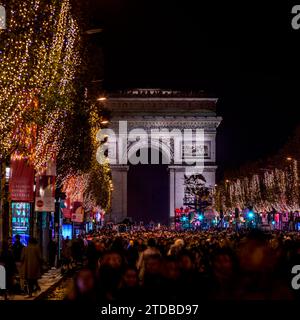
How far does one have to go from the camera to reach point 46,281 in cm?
3052

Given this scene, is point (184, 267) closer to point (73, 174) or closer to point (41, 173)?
point (41, 173)

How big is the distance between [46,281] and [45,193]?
3.26m

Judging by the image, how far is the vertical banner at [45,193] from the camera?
29.1 m

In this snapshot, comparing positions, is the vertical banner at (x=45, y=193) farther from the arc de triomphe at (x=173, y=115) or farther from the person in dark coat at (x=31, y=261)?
the arc de triomphe at (x=173, y=115)

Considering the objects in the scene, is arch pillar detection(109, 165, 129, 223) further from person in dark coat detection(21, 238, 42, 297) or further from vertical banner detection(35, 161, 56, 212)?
person in dark coat detection(21, 238, 42, 297)

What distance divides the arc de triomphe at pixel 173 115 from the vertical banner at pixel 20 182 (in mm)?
92094

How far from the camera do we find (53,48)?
24.9 meters

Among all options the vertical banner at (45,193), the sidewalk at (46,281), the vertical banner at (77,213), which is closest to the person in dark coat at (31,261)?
the sidewalk at (46,281)

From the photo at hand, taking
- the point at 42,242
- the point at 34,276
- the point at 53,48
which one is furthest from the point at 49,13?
the point at 42,242

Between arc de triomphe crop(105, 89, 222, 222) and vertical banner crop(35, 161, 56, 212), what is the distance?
88814mm

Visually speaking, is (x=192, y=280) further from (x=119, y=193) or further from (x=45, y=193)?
(x=119, y=193)

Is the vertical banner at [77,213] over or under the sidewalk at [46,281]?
over

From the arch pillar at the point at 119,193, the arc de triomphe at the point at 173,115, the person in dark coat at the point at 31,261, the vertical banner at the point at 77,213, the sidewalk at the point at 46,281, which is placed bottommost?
the sidewalk at the point at 46,281

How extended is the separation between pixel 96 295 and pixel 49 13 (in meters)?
15.8
